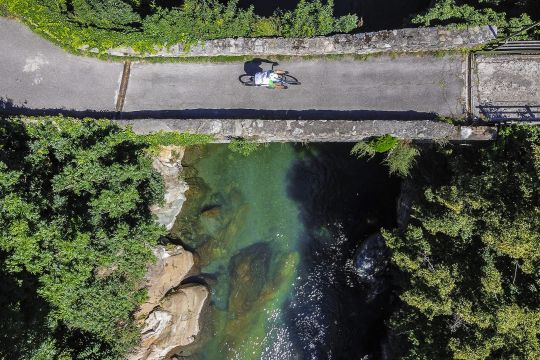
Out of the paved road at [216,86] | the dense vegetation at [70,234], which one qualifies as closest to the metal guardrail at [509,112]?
the paved road at [216,86]

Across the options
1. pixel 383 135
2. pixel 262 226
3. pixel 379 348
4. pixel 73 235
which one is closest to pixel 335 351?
pixel 379 348

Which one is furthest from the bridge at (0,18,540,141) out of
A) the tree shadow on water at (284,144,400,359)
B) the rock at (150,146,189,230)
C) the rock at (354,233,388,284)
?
the rock at (354,233,388,284)

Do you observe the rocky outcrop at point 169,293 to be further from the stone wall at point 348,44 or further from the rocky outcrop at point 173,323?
the stone wall at point 348,44

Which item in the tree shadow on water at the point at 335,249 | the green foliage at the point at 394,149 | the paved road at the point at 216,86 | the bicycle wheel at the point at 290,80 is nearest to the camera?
the green foliage at the point at 394,149

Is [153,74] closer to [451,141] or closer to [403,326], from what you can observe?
[451,141]

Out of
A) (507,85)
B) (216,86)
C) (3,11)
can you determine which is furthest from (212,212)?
(507,85)

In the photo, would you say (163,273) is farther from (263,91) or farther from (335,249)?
(263,91)
